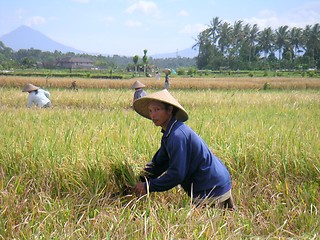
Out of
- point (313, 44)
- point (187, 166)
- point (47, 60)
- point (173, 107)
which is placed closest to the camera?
point (187, 166)

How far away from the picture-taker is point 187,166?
2.46 metres

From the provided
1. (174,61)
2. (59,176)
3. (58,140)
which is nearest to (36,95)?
(58,140)

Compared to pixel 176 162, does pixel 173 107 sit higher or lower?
higher

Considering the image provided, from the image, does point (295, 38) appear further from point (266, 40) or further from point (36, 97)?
point (36, 97)

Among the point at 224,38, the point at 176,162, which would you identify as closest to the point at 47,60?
the point at 224,38

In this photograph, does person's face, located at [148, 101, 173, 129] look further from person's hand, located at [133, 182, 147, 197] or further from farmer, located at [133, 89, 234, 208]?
person's hand, located at [133, 182, 147, 197]

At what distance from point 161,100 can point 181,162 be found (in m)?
0.44

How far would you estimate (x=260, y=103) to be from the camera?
1010 centimetres

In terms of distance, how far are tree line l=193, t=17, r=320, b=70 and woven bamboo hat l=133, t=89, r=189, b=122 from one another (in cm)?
5187

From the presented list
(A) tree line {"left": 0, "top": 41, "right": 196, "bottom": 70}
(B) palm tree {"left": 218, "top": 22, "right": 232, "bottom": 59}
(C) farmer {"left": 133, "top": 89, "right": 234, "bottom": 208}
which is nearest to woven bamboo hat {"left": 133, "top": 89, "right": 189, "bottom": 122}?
(C) farmer {"left": 133, "top": 89, "right": 234, "bottom": 208}

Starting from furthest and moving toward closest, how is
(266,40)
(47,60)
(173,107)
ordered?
1. (47,60)
2. (266,40)
3. (173,107)

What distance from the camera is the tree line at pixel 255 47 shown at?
53.6m

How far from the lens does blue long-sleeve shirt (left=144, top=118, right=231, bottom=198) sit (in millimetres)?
2307

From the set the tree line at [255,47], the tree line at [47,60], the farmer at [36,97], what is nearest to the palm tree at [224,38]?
the tree line at [255,47]
